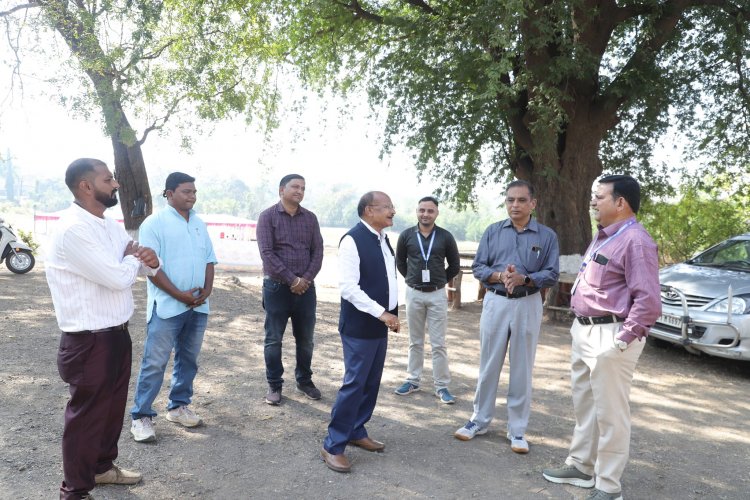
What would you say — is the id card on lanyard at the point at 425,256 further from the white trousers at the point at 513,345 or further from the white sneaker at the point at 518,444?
the white sneaker at the point at 518,444

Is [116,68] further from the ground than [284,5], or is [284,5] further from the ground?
[284,5]

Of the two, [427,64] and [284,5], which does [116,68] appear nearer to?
[284,5]

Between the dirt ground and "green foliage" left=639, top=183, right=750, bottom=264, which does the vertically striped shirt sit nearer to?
the dirt ground

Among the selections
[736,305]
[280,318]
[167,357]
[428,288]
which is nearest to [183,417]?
[167,357]

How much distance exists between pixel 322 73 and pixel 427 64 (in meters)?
3.94

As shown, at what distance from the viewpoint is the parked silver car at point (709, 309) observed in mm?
6613

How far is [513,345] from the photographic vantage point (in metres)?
4.50

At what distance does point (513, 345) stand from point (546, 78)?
5.59 metres

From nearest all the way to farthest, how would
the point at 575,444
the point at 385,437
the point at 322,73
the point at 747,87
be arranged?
the point at 575,444, the point at 385,437, the point at 747,87, the point at 322,73

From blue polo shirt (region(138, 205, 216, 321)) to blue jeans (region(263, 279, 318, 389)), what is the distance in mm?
814

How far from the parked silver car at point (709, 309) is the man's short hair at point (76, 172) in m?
6.02

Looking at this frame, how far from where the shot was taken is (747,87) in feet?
34.9

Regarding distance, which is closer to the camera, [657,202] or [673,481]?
[673,481]

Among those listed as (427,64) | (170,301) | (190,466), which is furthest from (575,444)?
(427,64)
